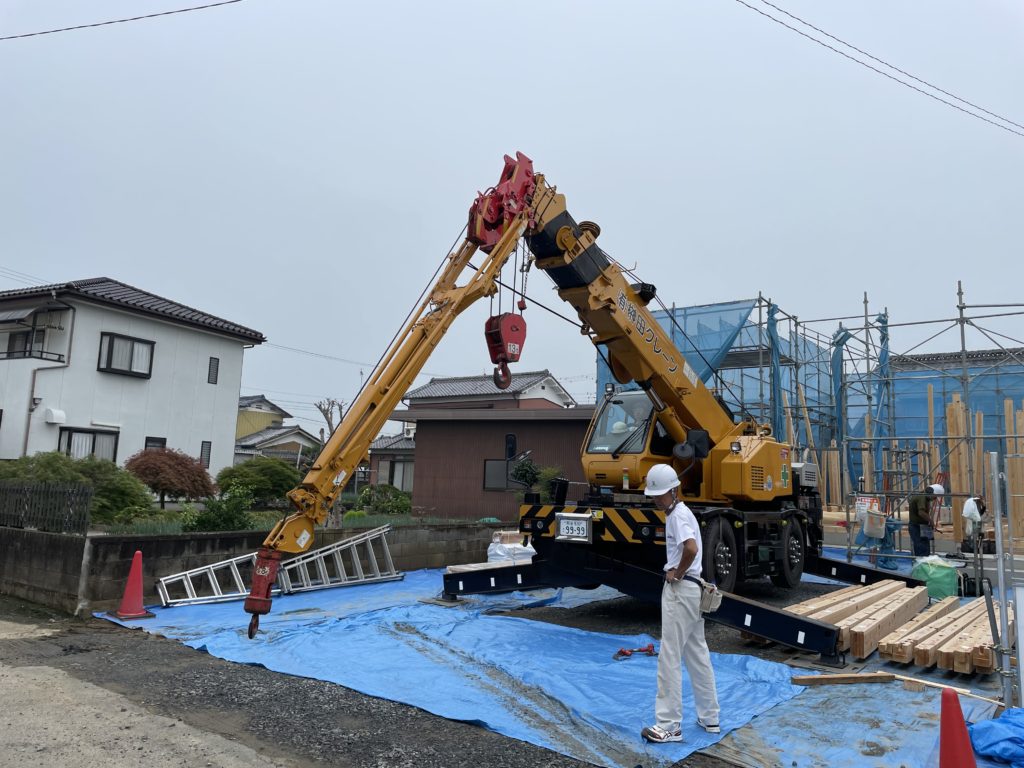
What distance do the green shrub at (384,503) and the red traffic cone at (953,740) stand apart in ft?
51.2

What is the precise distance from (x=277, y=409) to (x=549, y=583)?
39025 millimetres

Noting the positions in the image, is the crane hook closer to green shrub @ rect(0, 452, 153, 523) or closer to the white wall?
green shrub @ rect(0, 452, 153, 523)

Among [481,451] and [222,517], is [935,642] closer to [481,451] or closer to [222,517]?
[222,517]

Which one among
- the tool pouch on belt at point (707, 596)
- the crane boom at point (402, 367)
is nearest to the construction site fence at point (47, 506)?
the crane boom at point (402, 367)

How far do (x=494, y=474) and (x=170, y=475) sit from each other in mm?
8025

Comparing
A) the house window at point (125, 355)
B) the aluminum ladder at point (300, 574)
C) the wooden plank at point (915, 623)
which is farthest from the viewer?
the house window at point (125, 355)

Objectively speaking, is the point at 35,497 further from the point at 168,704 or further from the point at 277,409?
the point at 277,409

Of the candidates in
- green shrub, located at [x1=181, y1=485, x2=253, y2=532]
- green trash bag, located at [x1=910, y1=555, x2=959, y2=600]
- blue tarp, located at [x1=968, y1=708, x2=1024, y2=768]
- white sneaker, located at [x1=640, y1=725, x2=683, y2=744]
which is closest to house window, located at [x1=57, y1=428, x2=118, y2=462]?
green shrub, located at [x1=181, y1=485, x2=253, y2=532]

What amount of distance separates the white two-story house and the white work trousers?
1752 cm

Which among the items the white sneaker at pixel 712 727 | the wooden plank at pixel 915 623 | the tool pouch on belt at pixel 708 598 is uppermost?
the tool pouch on belt at pixel 708 598

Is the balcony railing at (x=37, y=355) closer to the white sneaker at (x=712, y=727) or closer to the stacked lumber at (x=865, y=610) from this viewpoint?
the stacked lumber at (x=865, y=610)

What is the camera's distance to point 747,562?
909 cm

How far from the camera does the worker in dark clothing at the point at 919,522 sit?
41.4ft

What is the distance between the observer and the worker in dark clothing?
12625 millimetres
